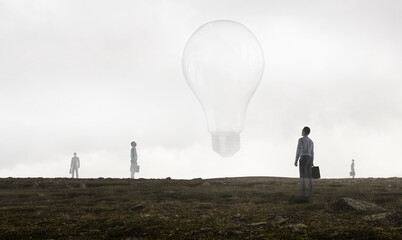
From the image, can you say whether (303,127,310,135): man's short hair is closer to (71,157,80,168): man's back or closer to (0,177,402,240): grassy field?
(0,177,402,240): grassy field

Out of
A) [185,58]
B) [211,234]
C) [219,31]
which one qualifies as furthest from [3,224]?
[219,31]

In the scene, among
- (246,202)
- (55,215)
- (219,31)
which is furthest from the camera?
(219,31)

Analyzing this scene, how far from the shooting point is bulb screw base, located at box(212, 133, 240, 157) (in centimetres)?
2123

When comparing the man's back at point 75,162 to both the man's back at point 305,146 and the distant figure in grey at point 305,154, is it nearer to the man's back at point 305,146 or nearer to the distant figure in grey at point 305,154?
the distant figure in grey at point 305,154

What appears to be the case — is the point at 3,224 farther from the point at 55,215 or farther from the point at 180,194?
the point at 180,194

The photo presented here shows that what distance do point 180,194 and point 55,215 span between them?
8173 millimetres

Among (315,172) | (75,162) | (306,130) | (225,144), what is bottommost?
(315,172)

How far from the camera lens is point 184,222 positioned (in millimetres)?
12039

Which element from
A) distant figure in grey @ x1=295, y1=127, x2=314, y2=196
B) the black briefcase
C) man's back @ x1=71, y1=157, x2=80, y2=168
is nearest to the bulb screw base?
distant figure in grey @ x1=295, y1=127, x2=314, y2=196

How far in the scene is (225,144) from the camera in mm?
21203

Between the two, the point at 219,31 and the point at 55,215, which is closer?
the point at 55,215

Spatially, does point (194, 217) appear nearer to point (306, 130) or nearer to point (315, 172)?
point (315, 172)

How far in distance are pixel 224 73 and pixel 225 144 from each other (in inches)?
161

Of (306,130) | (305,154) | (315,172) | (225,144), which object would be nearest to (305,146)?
(305,154)
